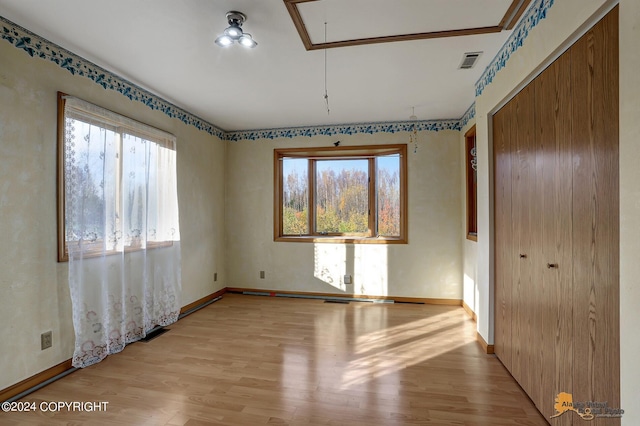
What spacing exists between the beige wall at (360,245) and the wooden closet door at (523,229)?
73.3 inches

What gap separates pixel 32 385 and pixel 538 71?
158 inches

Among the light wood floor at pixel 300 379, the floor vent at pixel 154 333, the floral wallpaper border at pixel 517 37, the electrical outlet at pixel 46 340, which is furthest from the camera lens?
the floor vent at pixel 154 333

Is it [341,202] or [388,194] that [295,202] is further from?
[388,194]

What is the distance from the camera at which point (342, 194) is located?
4.60 m

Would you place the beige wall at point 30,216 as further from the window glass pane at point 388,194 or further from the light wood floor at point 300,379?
the window glass pane at point 388,194

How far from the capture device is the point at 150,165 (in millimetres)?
3123

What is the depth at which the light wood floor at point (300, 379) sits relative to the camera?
185 cm

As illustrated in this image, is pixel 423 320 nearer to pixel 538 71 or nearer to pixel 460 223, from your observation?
pixel 460 223

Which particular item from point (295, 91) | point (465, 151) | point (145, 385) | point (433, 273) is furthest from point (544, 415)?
point (295, 91)

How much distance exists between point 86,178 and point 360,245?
3.21 metres

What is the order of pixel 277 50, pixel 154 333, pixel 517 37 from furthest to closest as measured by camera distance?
1. pixel 154 333
2. pixel 277 50
3. pixel 517 37

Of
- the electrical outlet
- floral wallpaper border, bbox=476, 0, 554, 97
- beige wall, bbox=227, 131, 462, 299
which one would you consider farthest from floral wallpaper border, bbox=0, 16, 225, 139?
floral wallpaper border, bbox=476, 0, 554, 97

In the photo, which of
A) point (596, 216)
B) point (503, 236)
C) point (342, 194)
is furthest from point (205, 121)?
point (596, 216)

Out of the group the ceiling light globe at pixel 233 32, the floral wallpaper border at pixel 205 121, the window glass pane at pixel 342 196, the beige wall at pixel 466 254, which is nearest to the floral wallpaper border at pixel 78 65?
the floral wallpaper border at pixel 205 121
